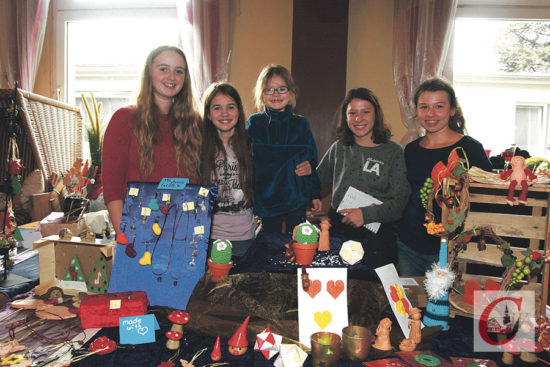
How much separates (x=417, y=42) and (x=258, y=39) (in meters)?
1.51

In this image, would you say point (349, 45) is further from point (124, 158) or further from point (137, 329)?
point (137, 329)

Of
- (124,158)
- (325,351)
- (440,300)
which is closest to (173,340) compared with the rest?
(325,351)

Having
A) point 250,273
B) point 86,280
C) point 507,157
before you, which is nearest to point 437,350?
point 250,273

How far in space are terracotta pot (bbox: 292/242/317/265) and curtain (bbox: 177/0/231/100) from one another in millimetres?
2628

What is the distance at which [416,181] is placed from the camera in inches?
66.4

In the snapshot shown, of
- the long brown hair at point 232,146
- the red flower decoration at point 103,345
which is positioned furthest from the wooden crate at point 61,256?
the long brown hair at point 232,146

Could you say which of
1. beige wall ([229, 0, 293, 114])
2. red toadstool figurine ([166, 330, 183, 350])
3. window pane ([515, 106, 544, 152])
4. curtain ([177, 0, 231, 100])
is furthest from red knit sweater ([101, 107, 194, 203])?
window pane ([515, 106, 544, 152])

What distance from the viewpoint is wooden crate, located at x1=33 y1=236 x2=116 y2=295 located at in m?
1.37

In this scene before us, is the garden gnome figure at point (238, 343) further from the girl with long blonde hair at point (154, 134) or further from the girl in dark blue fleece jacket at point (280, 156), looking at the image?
the girl in dark blue fleece jacket at point (280, 156)

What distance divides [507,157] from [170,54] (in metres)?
2.26

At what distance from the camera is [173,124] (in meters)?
1.63

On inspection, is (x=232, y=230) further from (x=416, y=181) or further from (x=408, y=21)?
(x=408, y=21)

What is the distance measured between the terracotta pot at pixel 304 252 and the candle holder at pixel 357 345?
12.9 inches

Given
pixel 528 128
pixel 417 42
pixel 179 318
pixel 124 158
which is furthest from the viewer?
pixel 528 128
